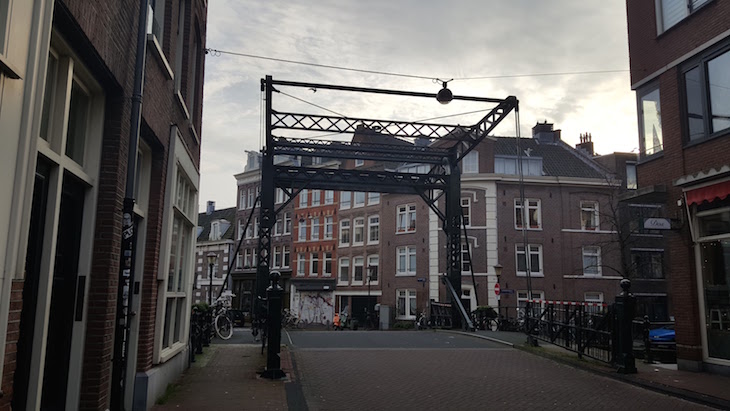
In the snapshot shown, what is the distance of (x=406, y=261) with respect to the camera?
40750 mm

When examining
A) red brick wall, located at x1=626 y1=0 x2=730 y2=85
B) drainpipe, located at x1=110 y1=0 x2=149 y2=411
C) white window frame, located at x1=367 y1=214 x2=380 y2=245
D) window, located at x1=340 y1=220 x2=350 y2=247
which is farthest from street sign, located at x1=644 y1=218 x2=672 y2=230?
window, located at x1=340 y1=220 x2=350 y2=247

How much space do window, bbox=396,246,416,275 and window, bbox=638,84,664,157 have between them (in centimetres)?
2777

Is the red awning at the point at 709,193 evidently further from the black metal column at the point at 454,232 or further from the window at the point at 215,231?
the window at the point at 215,231

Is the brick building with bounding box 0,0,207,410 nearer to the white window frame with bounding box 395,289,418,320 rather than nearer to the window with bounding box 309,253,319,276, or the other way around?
the white window frame with bounding box 395,289,418,320

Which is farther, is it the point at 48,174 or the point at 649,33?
the point at 649,33

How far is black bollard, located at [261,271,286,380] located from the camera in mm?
9414

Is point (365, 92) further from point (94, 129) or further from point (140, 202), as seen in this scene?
point (94, 129)

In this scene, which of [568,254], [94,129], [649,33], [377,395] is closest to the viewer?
[94,129]

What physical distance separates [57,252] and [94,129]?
1.21 metres

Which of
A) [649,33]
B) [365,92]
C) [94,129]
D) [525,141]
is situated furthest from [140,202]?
[525,141]

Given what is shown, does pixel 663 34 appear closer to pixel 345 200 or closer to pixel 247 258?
pixel 345 200

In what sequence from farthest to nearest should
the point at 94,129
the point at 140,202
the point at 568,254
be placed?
1. the point at 568,254
2. the point at 140,202
3. the point at 94,129

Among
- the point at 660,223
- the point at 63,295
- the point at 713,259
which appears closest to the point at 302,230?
the point at 660,223

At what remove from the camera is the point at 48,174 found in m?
4.46
